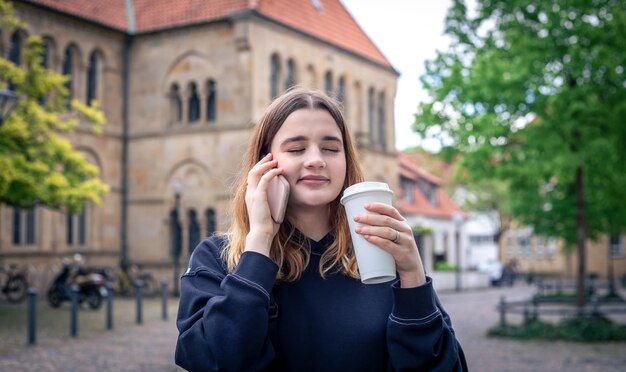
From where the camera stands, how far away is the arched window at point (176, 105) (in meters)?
31.3

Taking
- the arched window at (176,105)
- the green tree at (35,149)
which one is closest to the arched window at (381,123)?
the arched window at (176,105)

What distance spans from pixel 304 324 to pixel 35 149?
1633cm

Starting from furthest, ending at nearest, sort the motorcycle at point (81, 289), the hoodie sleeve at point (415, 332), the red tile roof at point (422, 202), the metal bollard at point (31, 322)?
the red tile roof at point (422, 202), the motorcycle at point (81, 289), the metal bollard at point (31, 322), the hoodie sleeve at point (415, 332)

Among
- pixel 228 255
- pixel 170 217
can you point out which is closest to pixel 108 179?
pixel 170 217

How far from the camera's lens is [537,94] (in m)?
14.7

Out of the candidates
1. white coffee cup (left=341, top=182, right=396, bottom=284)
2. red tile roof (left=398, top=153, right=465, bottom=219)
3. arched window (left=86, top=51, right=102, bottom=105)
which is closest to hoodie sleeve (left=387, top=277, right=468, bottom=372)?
white coffee cup (left=341, top=182, right=396, bottom=284)

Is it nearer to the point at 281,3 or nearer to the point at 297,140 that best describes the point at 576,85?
the point at 297,140

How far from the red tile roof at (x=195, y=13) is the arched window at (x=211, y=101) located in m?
2.38

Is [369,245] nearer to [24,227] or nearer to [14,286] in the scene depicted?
[14,286]

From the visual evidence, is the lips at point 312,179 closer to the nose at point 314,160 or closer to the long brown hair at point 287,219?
the nose at point 314,160

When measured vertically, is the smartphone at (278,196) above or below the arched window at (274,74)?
below

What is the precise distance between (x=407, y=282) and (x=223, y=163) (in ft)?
91.3

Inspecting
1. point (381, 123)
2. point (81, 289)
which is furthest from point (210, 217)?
point (381, 123)

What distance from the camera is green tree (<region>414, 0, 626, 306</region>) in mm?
14320
